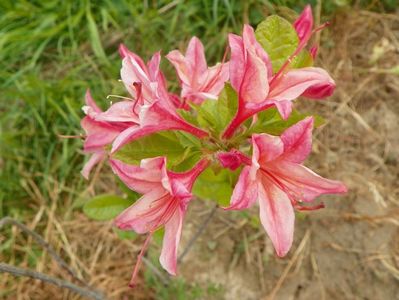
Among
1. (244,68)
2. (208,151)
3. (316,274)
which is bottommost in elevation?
(316,274)

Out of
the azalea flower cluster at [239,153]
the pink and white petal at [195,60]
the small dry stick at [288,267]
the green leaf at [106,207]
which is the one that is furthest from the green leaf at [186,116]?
the small dry stick at [288,267]

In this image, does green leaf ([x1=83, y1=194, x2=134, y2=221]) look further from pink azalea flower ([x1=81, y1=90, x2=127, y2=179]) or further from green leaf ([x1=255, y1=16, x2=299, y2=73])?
green leaf ([x1=255, y1=16, x2=299, y2=73])

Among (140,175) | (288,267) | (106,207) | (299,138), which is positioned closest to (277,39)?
(299,138)

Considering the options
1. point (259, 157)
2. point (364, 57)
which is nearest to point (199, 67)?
point (259, 157)

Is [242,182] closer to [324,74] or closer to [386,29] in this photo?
[324,74]

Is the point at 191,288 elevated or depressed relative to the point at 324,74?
depressed

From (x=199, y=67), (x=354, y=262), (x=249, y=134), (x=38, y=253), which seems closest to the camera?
(x=249, y=134)

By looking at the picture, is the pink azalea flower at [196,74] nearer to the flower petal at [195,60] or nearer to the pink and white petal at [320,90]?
the flower petal at [195,60]
